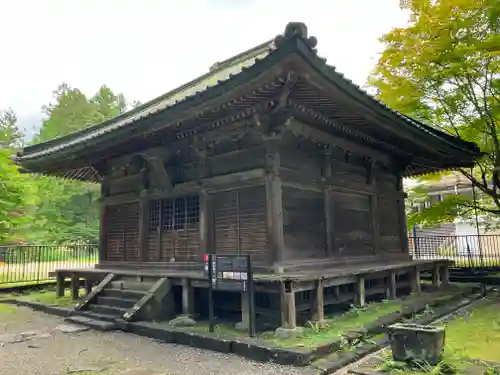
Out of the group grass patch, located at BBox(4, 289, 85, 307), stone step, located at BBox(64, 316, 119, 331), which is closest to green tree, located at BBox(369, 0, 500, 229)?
stone step, located at BBox(64, 316, 119, 331)

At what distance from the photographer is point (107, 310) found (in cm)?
821

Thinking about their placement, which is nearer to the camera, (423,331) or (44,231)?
(423,331)

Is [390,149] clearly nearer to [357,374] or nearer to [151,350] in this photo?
[357,374]

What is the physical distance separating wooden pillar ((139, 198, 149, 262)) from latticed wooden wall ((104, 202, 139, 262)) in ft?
1.60

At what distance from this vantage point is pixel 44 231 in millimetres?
30969

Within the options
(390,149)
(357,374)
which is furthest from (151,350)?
(390,149)

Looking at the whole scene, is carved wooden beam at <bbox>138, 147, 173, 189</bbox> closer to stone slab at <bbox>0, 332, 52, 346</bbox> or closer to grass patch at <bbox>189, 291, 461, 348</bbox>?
grass patch at <bbox>189, 291, 461, 348</bbox>

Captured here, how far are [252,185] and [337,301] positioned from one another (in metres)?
2.97

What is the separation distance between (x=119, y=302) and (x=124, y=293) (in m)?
0.22

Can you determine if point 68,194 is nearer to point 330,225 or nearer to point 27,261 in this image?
point 27,261

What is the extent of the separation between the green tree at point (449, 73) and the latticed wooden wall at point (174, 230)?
7.24 meters

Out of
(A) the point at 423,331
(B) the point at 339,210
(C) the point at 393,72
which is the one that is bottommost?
(A) the point at 423,331

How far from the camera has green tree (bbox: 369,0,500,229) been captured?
9.95 m

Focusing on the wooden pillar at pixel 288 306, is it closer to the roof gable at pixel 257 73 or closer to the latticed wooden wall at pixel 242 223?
the latticed wooden wall at pixel 242 223
